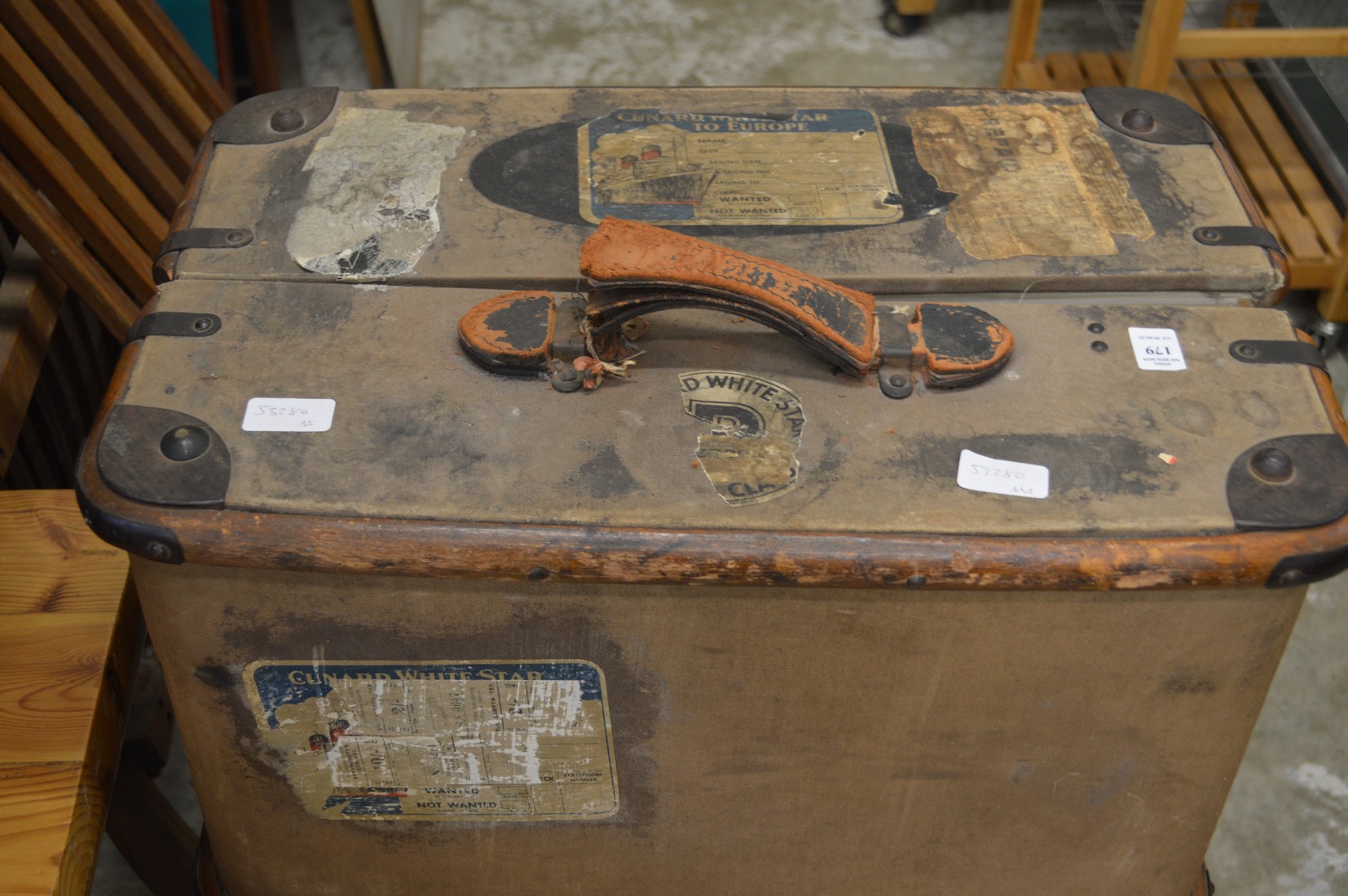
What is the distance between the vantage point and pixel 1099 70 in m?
2.88

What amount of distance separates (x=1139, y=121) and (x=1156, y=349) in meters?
0.46

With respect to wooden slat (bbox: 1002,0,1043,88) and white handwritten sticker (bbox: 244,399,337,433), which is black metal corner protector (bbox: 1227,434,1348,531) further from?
wooden slat (bbox: 1002,0,1043,88)

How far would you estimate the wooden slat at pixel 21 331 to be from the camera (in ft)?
6.11

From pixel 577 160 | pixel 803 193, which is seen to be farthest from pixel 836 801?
pixel 577 160

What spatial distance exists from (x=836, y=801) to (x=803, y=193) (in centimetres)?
76

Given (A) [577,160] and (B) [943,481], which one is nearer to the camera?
(B) [943,481]

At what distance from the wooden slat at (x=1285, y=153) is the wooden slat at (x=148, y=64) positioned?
7.10ft

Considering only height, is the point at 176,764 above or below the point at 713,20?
below

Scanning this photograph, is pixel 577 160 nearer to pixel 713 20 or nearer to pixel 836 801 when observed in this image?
pixel 836 801

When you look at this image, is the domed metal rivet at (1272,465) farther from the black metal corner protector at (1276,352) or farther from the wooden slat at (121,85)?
the wooden slat at (121,85)

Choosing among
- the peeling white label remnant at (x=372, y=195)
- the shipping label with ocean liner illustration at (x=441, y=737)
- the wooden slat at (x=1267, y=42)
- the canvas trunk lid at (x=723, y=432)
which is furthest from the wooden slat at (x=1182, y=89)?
the shipping label with ocean liner illustration at (x=441, y=737)

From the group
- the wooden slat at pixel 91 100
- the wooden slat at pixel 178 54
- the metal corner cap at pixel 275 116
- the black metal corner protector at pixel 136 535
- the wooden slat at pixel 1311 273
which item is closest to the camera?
the black metal corner protector at pixel 136 535

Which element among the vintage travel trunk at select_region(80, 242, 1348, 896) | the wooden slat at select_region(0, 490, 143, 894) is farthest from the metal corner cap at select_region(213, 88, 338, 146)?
the wooden slat at select_region(0, 490, 143, 894)

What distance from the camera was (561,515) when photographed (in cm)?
129
